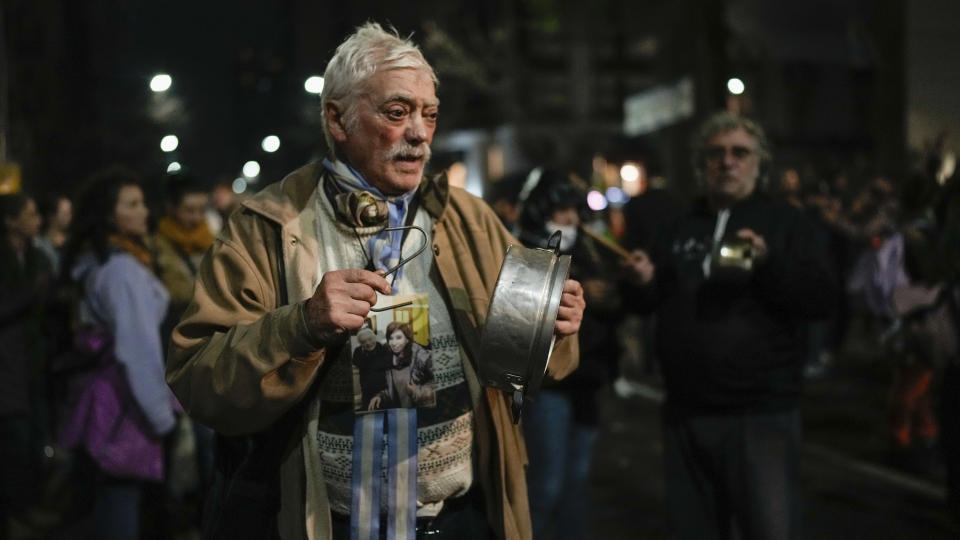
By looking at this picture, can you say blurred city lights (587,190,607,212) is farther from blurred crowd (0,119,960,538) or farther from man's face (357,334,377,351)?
man's face (357,334,377,351)

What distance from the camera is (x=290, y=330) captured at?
2.31 m

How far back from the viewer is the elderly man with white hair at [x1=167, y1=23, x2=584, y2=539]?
2553 mm

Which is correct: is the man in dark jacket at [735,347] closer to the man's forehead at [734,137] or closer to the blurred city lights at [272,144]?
the man's forehead at [734,137]

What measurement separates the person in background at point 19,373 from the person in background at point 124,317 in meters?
0.61

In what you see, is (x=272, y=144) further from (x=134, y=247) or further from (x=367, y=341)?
(x=367, y=341)

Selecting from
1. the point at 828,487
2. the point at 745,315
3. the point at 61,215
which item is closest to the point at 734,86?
the point at 828,487

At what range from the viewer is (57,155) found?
21.1m

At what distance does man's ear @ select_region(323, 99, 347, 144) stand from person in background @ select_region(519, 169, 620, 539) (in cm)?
227

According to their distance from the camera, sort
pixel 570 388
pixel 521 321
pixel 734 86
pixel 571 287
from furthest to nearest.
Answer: pixel 734 86, pixel 570 388, pixel 571 287, pixel 521 321

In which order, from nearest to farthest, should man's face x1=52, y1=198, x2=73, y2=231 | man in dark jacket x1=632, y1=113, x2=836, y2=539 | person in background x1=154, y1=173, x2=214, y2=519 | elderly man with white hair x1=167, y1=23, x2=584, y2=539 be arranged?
elderly man with white hair x1=167, y1=23, x2=584, y2=539
man in dark jacket x1=632, y1=113, x2=836, y2=539
person in background x1=154, y1=173, x2=214, y2=519
man's face x1=52, y1=198, x2=73, y2=231

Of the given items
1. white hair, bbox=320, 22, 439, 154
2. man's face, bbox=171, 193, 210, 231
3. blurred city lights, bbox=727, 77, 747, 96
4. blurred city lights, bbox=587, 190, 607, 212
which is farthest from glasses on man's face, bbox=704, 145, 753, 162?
blurred city lights, bbox=727, 77, 747, 96

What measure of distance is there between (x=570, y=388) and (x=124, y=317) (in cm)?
219

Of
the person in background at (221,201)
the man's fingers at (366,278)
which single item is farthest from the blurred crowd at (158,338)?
the person in background at (221,201)

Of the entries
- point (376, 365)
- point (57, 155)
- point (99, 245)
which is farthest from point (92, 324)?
point (57, 155)
